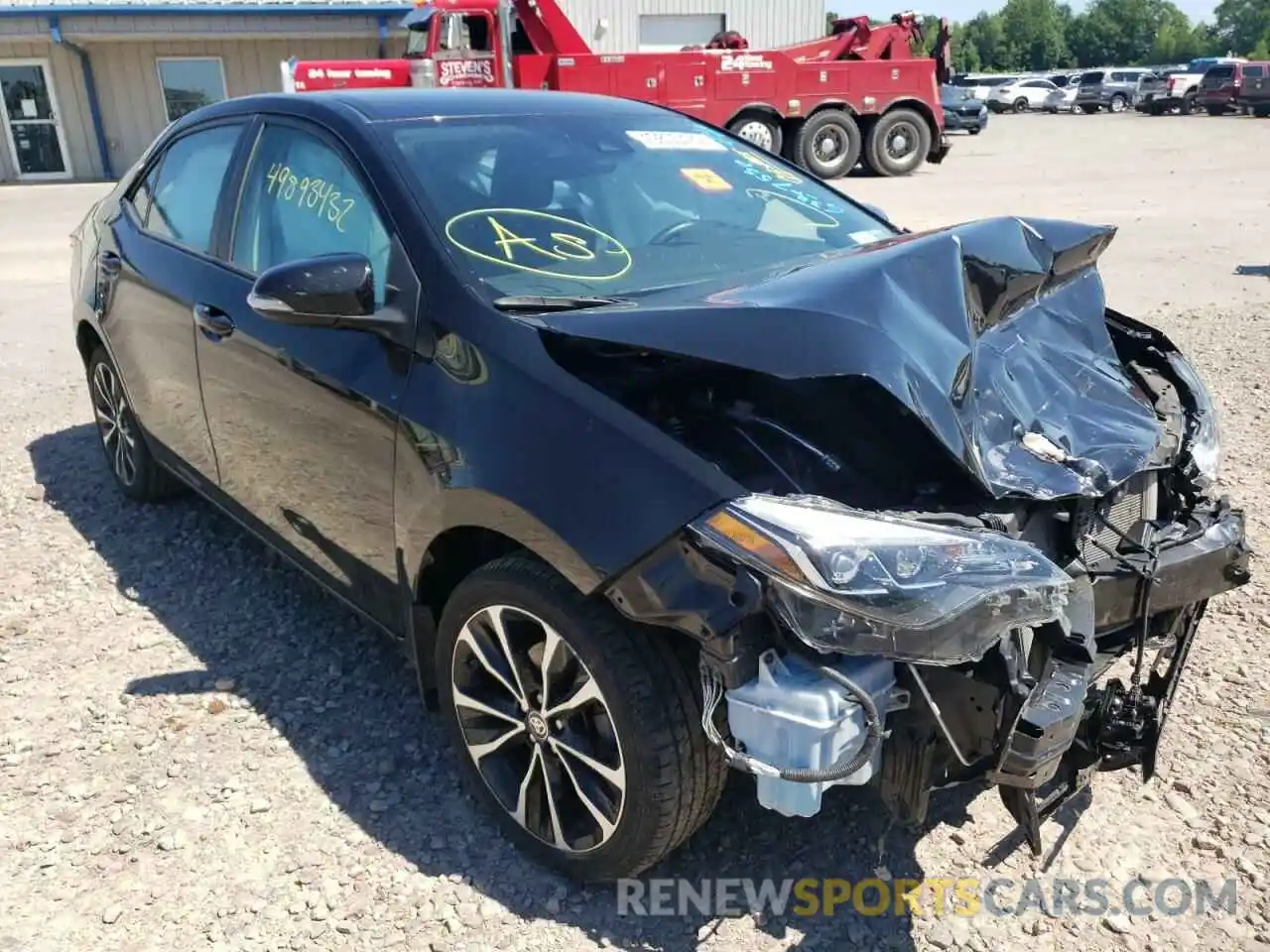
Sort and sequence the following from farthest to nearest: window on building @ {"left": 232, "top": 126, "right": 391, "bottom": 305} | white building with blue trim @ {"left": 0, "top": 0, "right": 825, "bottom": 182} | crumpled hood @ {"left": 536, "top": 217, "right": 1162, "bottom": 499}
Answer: white building with blue trim @ {"left": 0, "top": 0, "right": 825, "bottom": 182} < window on building @ {"left": 232, "top": 126, "right": 391, "bottom": 305} < crumpled hood @ {"left": 536, "top": 217, "right": 1162, "bottom": 499}

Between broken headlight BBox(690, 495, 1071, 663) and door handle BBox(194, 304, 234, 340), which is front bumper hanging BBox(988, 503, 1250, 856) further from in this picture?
door handle BBox(194, 304, 234, 340)

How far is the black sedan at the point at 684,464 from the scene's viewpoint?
1.96 metres

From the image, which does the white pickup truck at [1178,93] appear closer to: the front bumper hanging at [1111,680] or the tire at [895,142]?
the tire at [895,142]

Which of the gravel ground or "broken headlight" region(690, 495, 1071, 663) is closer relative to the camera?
"broken headlight" region(690, 495, 1071, 663)

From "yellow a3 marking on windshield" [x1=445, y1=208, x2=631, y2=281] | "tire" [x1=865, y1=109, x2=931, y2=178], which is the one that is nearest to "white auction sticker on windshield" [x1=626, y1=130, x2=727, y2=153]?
"yellow a3 marking on windshield" [x1=445, y1=208, x2=631, y2=281]

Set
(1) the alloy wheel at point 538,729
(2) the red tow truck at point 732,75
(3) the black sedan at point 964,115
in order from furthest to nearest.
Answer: (3) the black sedan at point 964,115, (2) the red tow truck at point 732,75, (1) the alloy wheel at point 538,729

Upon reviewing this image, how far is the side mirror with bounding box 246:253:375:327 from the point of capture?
2539mm

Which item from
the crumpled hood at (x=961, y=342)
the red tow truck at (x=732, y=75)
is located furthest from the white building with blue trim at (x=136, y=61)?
the crumpled hood at (x=961, y=342)

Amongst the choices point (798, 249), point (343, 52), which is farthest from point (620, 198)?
point (343, 52)

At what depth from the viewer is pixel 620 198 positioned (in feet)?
10.3

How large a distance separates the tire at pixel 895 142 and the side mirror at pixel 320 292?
18032mm

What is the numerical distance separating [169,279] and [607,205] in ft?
5.62

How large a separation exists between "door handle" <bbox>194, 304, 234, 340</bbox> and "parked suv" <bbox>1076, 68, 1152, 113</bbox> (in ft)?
152

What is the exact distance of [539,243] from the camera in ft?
9.25
